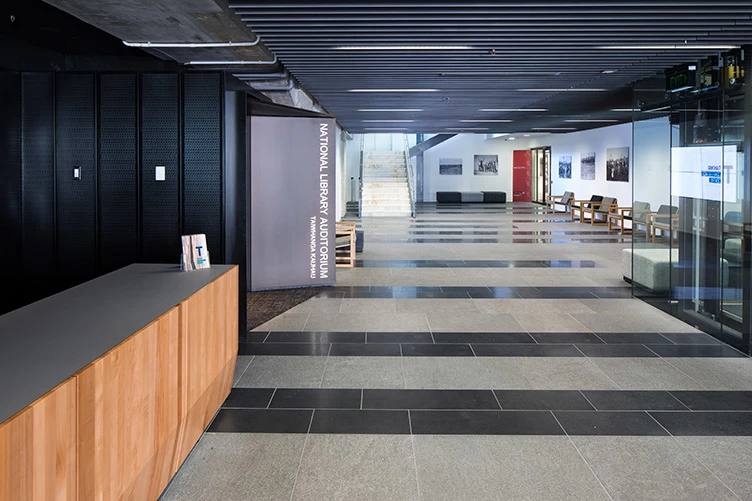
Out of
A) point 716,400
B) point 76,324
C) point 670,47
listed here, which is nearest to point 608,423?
point 716,400

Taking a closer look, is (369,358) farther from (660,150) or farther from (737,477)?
(660,150)

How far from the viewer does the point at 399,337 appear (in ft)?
20.4

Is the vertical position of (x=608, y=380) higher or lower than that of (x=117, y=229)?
lower

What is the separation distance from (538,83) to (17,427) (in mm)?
9236

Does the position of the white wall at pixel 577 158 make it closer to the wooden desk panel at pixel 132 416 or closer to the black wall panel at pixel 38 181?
the wooden desk panel at pixel 132 416

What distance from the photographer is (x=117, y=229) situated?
6.02 meters

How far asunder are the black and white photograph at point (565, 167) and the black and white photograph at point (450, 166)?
6.31m

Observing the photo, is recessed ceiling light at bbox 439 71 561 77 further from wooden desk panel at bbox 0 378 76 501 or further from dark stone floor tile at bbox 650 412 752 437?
wooden desk panel at bbox 0 378 76 501

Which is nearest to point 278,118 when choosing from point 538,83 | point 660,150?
point 538,83

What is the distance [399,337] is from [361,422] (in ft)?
7.13

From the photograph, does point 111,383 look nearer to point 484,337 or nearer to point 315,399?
point 315,399

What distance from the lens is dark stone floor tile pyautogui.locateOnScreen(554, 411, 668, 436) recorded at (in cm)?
394

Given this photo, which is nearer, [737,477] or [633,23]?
[737,477]

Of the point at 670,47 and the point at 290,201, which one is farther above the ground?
the point at 670,47
